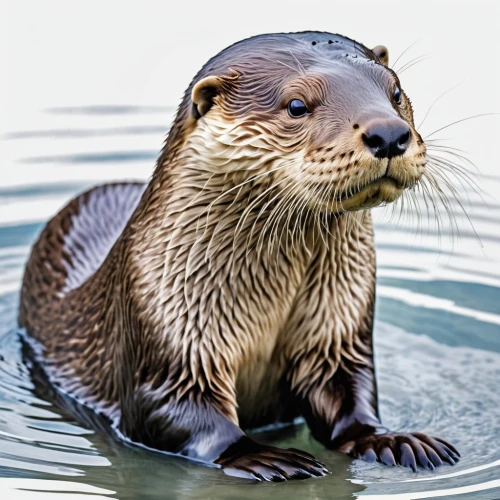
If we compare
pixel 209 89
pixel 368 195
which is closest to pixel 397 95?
pixel 368 195

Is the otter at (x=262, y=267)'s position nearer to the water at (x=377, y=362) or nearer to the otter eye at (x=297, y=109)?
the otter eye at (x=297, y=109)

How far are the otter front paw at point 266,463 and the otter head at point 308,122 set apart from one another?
2.83ft

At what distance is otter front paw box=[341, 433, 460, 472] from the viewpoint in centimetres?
479

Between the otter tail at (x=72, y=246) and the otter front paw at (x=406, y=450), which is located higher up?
the otter tail at (x=72, y=246)

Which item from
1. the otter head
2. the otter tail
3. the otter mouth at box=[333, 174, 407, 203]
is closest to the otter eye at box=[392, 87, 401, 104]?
the otter head

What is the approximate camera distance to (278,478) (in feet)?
15.2

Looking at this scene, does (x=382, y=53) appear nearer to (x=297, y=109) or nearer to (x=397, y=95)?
(x=397, y=95)

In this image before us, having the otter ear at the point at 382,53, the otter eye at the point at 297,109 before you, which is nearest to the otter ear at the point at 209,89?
the otter eye at the point at 297,109

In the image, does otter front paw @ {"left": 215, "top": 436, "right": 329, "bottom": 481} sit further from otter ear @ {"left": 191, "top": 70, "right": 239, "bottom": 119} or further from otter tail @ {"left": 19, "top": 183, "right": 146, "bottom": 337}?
otter tail @ {"left": 19, "top": 183, "right": 146, "bottom": 337}

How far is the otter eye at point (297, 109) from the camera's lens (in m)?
4.45

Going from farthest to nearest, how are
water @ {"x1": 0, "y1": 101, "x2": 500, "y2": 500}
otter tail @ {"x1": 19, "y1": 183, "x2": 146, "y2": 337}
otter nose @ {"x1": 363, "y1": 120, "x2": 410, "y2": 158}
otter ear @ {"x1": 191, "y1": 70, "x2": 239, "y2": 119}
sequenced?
otter tail @ {"x1": 19, "y1": 183, "x2": 146, "y2": 337}, water @ {"x1": 0, "y1": 101, "x2": 500, "y2": 500}, otter ear @ {"x1": 191, "y1": 70, "x2": 239, "y2": 119}, otter nose @ {"x1": 363, "y1": 120, "x2": 410, "y2": 158}

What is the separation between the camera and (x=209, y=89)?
4590mm

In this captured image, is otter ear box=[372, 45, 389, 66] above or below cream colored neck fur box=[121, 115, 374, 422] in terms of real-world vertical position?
above

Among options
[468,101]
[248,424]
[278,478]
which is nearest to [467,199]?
[468,101]
